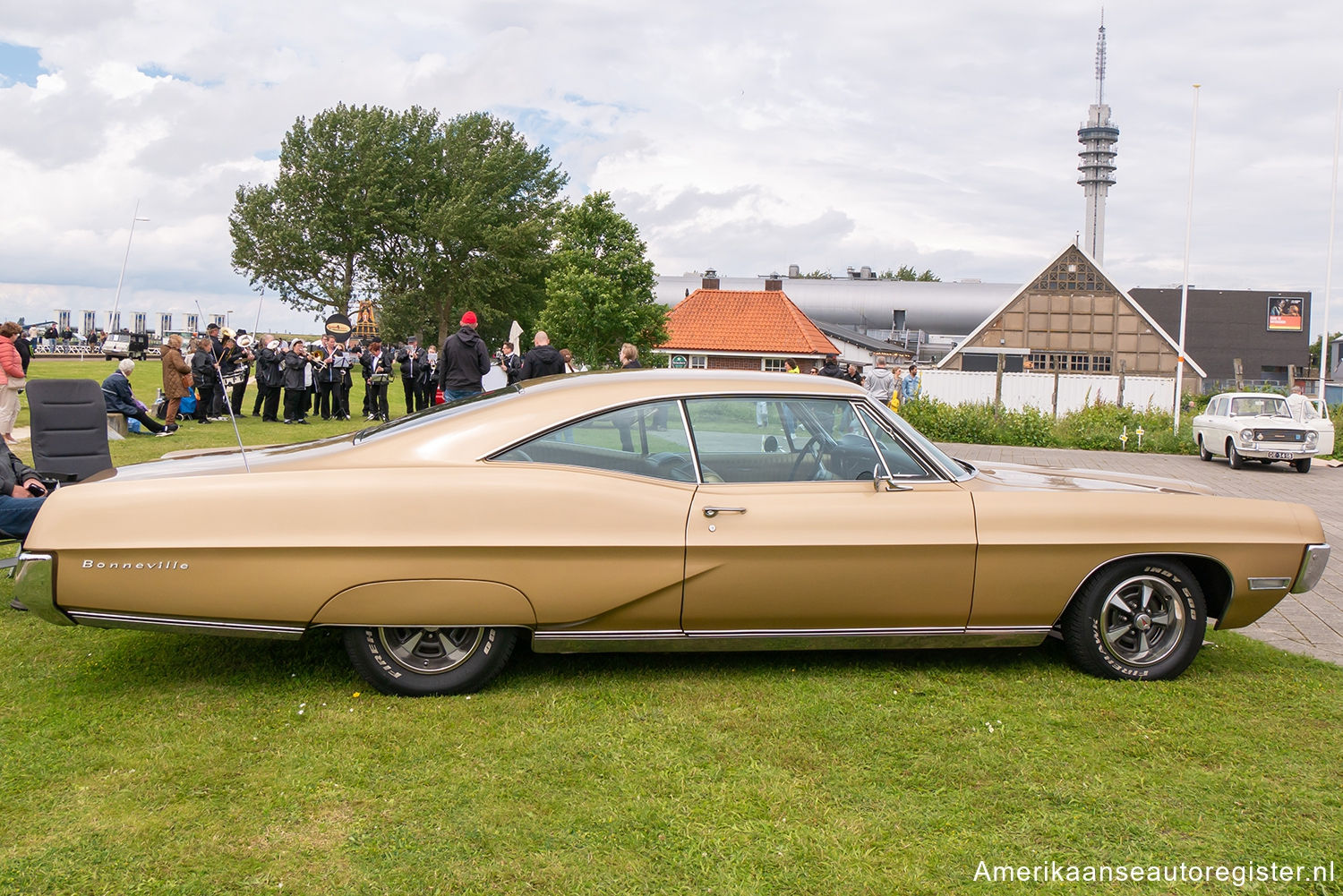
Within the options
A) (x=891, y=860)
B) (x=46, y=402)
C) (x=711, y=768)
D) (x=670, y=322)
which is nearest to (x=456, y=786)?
(x=711, y=768)

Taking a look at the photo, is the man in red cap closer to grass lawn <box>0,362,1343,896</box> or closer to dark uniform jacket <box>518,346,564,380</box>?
dark uniform jacket <box>518,346,564,380</box>

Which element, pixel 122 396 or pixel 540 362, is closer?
pixel 540 362

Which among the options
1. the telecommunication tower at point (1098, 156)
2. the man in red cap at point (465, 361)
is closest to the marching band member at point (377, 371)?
the man in red cap at point (465, 361)

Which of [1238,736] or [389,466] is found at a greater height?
[389,466]

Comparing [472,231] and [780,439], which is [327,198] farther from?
[780,439]

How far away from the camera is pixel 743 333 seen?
6134cm

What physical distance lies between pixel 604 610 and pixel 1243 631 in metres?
4.02

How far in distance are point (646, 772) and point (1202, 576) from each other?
2904 millimetres

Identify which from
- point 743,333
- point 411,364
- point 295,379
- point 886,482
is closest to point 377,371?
point 411,364

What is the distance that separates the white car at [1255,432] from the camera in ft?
59.2

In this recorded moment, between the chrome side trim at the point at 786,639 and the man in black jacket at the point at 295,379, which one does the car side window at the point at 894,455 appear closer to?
the chrome side trim at the point at 786,639

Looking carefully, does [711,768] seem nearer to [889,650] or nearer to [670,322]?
[889,650]

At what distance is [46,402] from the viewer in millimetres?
7520

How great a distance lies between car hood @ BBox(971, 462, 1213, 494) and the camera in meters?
4.81
